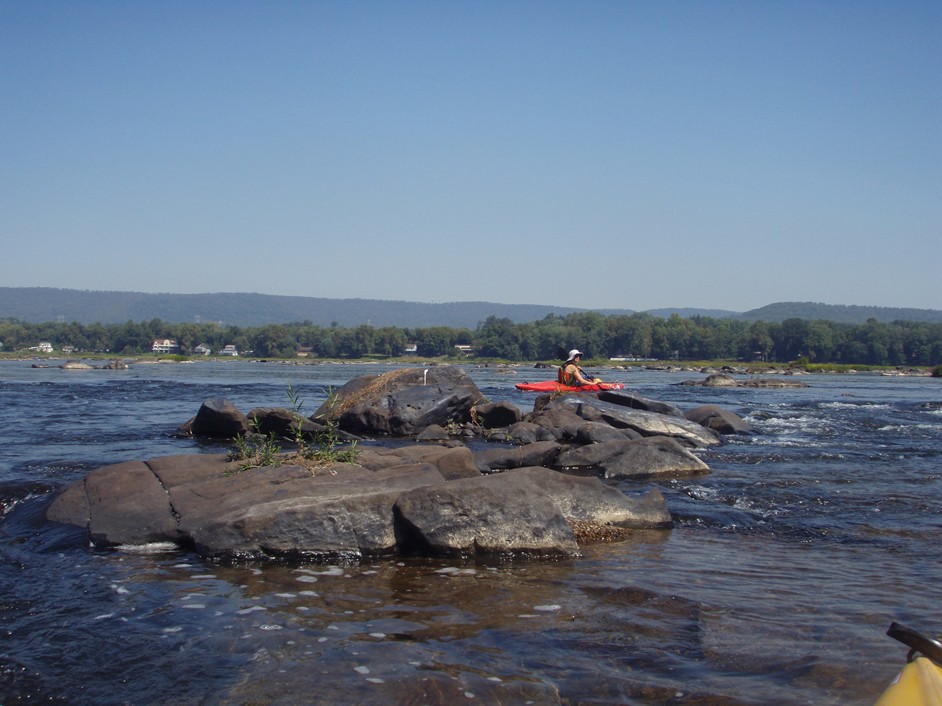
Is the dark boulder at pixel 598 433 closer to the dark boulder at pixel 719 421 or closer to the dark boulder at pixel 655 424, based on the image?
the dark boulder at pixel 655 424

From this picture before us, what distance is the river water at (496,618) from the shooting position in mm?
5133

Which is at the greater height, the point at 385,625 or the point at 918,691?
the point at 918,691

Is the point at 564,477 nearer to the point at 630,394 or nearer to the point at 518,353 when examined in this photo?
the point at 630,394

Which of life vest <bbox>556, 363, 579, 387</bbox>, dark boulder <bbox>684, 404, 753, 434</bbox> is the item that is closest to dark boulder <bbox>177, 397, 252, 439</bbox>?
life vest <bbox>556, 363, 579, 387</bbox>

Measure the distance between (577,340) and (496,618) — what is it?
143 m

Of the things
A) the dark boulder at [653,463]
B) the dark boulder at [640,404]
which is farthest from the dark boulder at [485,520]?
the dark boulder at [640,404]

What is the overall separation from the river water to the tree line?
114 metres

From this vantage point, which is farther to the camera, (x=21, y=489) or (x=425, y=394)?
(x=425, y=394)

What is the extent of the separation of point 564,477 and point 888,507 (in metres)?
5.21

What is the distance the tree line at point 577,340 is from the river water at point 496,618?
114 metres

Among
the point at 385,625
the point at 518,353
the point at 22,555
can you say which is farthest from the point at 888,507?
the point at 518,353

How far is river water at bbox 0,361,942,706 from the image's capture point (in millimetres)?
5133

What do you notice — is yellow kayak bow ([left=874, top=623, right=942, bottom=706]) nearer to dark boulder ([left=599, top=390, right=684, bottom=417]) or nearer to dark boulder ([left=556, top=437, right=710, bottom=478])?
dark boulder ([left=556, top=437, right=710, bottom=478])

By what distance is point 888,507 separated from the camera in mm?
11438
